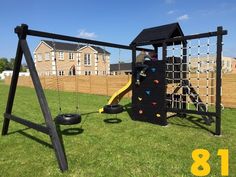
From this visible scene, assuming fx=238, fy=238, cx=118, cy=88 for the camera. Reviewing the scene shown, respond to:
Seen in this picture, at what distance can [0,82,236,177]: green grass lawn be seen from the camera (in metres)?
4.10

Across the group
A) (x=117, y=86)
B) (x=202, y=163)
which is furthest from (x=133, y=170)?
(x=117, y=86)

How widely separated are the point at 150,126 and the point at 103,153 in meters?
2.67

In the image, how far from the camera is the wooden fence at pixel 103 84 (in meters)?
11.0

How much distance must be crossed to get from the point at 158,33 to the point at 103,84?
11181 millimetres

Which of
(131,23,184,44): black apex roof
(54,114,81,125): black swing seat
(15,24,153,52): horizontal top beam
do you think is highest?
(131,23,184,44): black apex roof

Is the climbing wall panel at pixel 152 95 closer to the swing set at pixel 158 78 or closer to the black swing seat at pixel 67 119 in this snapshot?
the swing set at pixel 158 78

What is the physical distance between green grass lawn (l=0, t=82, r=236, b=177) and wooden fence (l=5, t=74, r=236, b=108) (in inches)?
157

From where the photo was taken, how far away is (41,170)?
4.14 m

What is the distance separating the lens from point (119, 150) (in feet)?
16.8

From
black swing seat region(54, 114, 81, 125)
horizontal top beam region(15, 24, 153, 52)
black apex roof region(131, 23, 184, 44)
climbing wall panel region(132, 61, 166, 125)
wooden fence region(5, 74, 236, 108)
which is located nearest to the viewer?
horizontal top beam region(15, 24, 153, 52)

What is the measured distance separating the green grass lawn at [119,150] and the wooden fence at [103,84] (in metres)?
3.99

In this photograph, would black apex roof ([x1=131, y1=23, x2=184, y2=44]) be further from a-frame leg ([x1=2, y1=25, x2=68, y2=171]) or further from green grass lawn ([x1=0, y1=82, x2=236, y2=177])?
a-frame leg ([x1=2, y1=25, x2=68, y2=171])

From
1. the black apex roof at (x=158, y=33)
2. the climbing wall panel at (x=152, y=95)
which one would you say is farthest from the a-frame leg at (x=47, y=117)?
the black apex roof at (x=158, y=33)

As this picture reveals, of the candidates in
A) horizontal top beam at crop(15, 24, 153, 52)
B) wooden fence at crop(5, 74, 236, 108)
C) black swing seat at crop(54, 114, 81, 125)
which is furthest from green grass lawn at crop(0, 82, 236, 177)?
wooden fence at crop(5, 74, 236, 108)
